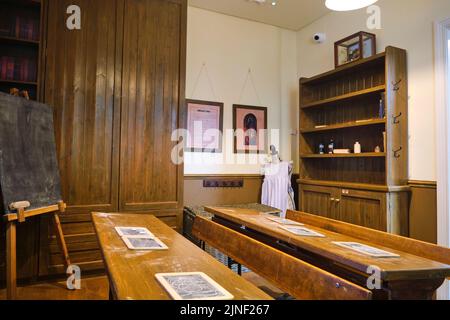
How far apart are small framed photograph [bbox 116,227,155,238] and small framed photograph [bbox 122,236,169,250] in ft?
0.24

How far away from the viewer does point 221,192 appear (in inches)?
153

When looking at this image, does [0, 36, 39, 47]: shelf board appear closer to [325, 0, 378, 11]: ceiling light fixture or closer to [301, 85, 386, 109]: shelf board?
[325, 0, 378, 11]: ceiling light fixture

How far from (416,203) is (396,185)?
0.23m

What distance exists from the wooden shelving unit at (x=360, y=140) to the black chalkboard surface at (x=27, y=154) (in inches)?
107

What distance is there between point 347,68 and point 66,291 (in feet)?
11.3

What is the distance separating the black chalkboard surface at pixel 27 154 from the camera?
221cm

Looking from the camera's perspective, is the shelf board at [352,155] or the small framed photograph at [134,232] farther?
the shelf board at [352,155]

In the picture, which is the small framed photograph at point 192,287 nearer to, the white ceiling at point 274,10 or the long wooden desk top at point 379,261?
the long wooden desk top at point 379,261

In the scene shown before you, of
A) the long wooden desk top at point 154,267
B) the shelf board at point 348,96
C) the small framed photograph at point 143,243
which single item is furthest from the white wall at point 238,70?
the long wooden desk top at point 154,267

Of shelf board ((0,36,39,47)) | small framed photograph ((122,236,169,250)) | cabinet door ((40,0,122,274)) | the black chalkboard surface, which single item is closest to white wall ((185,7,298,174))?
→ cabinet door ((40,0,122,274))

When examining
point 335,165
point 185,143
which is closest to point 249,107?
point 185,143

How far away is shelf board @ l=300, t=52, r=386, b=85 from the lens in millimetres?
2933

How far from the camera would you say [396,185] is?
2807 mm

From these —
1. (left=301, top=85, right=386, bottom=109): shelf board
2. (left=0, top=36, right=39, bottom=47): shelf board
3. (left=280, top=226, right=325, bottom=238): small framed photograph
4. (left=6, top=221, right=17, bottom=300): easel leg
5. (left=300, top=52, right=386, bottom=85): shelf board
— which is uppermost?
(left=0, top=36, right=39, bottom=47): shelf board
